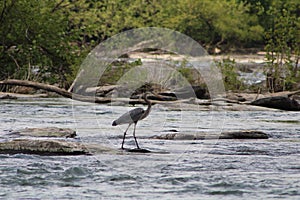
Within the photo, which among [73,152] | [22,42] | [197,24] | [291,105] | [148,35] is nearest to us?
[73,152]

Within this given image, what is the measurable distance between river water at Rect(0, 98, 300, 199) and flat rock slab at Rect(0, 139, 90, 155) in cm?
22

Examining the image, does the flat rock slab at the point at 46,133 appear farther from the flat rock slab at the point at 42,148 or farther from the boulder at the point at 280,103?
the boulder at the point at 280,103

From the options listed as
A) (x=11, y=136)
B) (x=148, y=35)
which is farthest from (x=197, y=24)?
(x=11, y=136)

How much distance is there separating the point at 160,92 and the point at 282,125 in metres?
5.91

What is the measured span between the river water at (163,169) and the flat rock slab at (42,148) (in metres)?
0.22

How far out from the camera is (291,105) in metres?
19.3

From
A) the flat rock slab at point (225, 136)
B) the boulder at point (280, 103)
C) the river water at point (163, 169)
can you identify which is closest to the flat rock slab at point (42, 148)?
the river water at point (163, 169)

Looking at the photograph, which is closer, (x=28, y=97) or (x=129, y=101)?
(x=129, y=101)

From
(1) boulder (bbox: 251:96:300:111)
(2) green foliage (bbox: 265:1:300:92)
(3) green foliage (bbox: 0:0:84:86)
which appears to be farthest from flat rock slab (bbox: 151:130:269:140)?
(3) green foliage (bbox: 0:0:84:86)

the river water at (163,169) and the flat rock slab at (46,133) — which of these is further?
the flat rock slab at (46,133)

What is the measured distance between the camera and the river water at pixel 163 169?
8703 millimetres

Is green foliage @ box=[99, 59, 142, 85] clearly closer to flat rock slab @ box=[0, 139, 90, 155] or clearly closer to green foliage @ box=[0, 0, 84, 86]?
green foliage @ box=[0, 0, 84, 86]

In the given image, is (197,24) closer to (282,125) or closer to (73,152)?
(282,125)

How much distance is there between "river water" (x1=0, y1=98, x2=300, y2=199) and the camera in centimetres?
870
